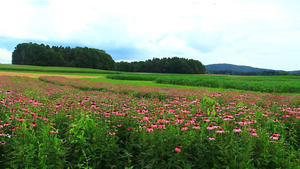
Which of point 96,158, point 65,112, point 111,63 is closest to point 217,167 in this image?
point 96,158

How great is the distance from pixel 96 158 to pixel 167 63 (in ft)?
348

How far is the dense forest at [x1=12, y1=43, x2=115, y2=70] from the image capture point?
92375 mm

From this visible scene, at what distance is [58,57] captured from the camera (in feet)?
310

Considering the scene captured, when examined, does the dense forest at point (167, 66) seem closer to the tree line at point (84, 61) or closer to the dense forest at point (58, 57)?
the tree line at point (84, 61)

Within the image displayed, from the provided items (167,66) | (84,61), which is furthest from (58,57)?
(167,66)

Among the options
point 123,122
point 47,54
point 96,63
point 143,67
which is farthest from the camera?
point 143,67

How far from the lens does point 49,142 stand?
3600 millimetres

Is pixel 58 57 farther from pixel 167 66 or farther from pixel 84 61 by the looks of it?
pixel 167 66

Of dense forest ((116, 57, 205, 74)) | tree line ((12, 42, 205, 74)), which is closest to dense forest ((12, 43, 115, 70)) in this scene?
tree line ((12, 42, 205, 74))

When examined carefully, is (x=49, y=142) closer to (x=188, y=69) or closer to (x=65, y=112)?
(x=65, y=112)

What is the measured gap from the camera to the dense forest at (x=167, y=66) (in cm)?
10659

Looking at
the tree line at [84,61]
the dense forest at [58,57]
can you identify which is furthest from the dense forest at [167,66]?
the dense forest at [58,57]

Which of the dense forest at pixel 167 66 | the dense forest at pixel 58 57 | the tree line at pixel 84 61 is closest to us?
the dense forest at pixel 58 57

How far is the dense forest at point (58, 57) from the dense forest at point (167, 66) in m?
13.0
